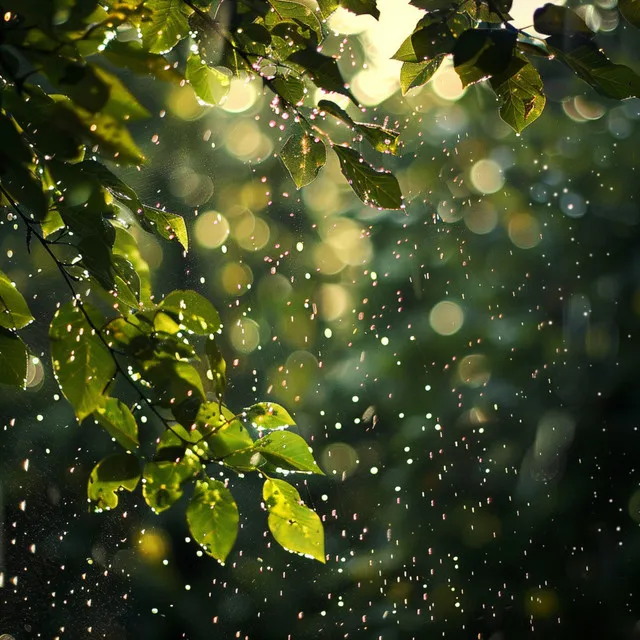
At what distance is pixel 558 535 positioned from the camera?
186 centimetres

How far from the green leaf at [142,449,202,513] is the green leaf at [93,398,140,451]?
0.04ft

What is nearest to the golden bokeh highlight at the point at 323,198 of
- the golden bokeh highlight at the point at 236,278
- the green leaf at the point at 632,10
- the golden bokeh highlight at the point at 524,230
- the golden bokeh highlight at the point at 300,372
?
the golden bokeh highlight at the point at 236,278

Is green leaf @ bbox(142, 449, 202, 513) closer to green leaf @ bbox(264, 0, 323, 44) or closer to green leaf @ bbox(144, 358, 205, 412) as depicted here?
green leaf @ bbox(144, 358, 205, 412)

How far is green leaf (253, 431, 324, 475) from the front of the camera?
0.31 meters

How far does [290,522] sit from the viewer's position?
320mm

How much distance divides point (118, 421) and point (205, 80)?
183mm

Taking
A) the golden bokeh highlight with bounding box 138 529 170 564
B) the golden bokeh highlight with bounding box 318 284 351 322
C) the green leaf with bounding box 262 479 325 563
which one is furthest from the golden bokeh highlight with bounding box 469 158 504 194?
the green leaf with bounding box 262 479 325 563

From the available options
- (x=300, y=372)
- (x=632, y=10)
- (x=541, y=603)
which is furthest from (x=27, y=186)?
(x=541, y=603)

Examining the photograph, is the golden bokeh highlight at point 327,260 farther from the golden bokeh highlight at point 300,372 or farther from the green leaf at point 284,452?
the green leaf at point 284,452

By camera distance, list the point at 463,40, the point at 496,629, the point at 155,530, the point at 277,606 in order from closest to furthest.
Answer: the point at 463,40 < the point at 155,530 < the point at 277,606 < the point at 496,629

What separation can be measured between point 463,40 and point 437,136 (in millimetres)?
1778

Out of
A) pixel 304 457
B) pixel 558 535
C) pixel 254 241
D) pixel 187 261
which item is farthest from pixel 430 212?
pixel 304 457

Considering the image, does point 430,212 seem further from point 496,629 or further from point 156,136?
point 496,629

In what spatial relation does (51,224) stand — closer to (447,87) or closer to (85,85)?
(85,85)
